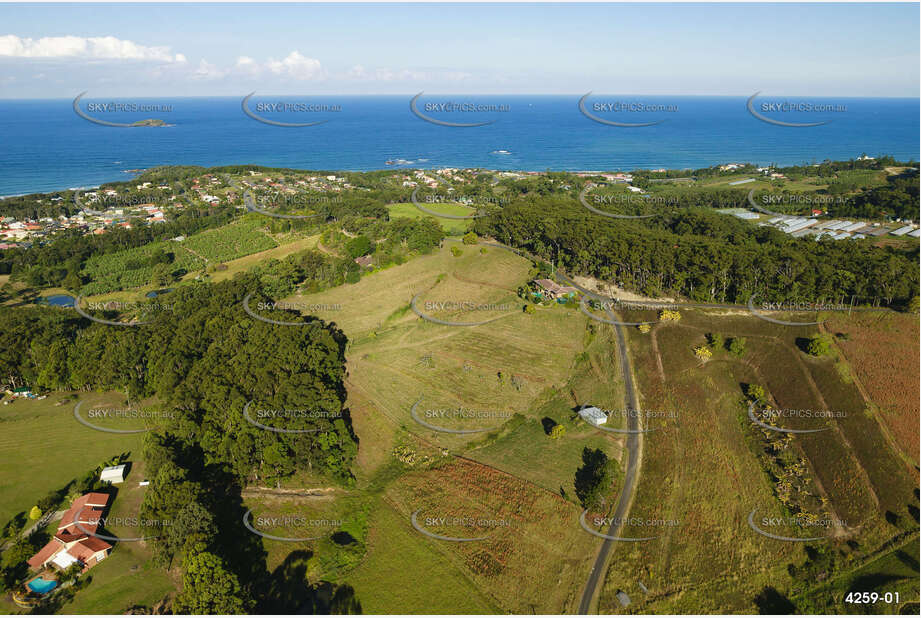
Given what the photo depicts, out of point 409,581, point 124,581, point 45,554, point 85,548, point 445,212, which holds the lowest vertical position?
point 409,581

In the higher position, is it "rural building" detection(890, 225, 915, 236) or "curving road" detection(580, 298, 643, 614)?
"rural building" detection(890, 225, 915, 236)

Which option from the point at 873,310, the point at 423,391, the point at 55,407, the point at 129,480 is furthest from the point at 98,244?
the point at 873,310

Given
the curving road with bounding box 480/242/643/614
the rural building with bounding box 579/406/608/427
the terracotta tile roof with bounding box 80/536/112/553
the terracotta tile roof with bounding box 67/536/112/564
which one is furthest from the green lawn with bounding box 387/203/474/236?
the terracotta tile roof with bounding box 67/536/112/564

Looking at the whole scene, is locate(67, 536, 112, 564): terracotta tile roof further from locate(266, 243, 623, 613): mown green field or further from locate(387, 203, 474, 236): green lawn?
locate(387, 203, 474, 236): green lawn

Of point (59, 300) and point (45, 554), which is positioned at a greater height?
point (59, 300)

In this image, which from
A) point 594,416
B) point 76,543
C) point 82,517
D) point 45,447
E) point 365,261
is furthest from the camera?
point 365,261

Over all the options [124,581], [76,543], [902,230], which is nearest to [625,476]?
[124,581]

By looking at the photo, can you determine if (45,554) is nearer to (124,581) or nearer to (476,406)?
(124,581)
